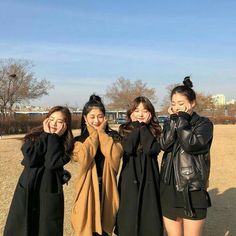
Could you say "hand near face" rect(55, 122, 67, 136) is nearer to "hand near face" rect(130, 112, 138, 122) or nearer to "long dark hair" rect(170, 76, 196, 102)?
"hand near face" rect(130, 112, 138, 122)

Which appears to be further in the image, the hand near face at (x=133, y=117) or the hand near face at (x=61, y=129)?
the hand near face at (x=133, y=117)

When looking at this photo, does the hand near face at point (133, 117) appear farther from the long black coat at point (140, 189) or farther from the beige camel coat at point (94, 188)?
the beige camel coat at point (94, 188)

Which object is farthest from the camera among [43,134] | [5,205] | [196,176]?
[5,205]

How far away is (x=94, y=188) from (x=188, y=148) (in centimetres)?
92

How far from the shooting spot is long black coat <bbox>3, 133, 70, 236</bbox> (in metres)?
3.36

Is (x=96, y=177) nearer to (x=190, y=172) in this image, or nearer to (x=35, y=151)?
(x=35, y=151)

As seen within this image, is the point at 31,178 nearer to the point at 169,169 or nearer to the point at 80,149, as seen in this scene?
the point at 80,149

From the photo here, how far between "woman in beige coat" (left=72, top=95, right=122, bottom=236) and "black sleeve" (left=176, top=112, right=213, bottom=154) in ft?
2.04

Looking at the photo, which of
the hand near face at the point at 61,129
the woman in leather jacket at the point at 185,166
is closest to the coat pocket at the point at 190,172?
the woman in leather jacket at the point at 185,166

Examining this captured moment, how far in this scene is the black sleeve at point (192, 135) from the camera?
3275 millimetres

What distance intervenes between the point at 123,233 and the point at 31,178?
0.96 metres

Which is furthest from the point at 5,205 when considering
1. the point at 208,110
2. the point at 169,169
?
the point at 208,110

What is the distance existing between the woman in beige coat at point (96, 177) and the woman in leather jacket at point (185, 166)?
18.1 inches

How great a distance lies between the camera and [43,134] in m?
3.54
